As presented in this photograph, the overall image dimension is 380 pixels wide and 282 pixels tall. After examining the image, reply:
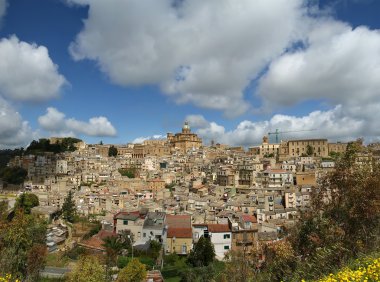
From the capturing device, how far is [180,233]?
124 feet

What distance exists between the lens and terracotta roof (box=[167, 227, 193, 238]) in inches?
1473

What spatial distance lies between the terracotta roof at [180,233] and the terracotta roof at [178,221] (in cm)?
121

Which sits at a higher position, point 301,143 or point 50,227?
point 301,143

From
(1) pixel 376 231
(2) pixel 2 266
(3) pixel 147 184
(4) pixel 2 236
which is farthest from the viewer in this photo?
(3) pixel 147 184

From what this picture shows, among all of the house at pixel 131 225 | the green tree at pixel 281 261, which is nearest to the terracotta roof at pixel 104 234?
the house at pixel 131 225

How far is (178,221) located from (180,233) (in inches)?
144

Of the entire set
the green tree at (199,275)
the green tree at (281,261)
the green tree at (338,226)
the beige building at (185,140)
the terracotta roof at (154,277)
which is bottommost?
the terracotta roof at (154,277)

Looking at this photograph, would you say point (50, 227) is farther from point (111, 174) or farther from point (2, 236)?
point (111, 174)

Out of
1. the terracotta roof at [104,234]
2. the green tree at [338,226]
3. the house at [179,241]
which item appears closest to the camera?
the green tree at [338,226]

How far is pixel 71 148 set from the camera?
108m

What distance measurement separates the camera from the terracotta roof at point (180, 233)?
37.4 metres

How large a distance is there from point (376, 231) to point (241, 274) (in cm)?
547

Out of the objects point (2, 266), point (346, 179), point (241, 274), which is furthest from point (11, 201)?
point (346, 179)

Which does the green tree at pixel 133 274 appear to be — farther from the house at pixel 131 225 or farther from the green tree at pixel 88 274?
the house at pixel 131 225
